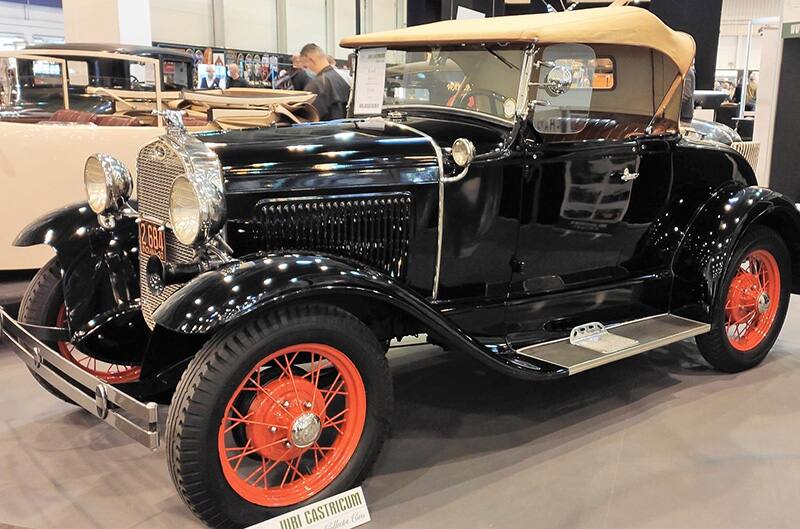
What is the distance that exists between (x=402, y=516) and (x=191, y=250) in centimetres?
118

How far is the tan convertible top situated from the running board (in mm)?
1251

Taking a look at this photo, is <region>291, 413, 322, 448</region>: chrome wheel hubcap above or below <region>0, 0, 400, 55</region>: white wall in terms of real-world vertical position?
below

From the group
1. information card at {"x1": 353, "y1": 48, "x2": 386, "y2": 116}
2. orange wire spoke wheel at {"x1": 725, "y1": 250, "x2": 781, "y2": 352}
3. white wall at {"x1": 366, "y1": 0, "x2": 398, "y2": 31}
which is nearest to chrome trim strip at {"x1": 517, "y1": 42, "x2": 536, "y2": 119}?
information card at {"x1": 353, "y1": 48, "x2": 386, "y2": 116}

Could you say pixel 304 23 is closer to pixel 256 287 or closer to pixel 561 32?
pixel 561 32

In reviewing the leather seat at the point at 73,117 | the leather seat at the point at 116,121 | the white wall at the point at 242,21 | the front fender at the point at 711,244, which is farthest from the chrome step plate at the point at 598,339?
the white wall at the point at 242,21

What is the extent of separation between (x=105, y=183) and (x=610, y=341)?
2241 millimetres

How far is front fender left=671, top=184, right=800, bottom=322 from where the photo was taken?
11.5 ft

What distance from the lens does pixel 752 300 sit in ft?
12.5

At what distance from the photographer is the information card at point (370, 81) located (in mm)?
3389

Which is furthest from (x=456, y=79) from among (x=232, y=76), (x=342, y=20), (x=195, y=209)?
(x=342, y=20)

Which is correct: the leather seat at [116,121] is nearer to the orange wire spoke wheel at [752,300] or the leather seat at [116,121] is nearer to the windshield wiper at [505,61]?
the windshield wiper at [505,61]

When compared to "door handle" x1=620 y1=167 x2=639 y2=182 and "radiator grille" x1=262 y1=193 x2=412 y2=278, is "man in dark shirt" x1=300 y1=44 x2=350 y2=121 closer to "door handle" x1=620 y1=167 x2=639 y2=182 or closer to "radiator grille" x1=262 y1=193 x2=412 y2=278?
"door handle" x1=620 y1=167 x2=639 y2=182

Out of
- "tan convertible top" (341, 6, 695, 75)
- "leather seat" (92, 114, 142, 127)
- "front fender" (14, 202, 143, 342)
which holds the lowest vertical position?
"front fender" (14, 202, 143, 342)

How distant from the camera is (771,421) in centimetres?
323
